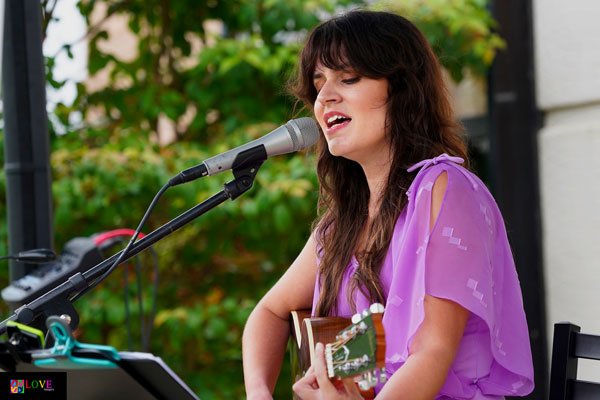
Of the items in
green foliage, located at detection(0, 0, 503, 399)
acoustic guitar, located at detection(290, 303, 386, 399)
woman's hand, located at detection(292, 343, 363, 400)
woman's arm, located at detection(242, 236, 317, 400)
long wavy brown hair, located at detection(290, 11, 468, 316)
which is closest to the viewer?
acoustic guitar, located at detection(290, 303, 386, 399)

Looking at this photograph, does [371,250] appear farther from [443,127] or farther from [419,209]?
[443,127]

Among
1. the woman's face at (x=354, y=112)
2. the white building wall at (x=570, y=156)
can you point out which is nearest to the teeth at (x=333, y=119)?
the woman's face at (x=354, y=112)

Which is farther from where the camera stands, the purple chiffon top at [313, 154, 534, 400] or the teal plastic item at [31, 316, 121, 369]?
the purple chiffon top at [313, 154, 534, 400]

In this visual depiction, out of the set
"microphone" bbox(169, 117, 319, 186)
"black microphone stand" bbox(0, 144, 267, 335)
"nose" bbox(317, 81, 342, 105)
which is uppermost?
"nose" bbox(317, 81, 342, 105)

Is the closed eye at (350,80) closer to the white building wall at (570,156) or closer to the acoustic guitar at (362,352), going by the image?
the acoustic guitar at (362,352)

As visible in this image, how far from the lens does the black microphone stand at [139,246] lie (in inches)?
63.2

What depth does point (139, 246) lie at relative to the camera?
1.61 meters

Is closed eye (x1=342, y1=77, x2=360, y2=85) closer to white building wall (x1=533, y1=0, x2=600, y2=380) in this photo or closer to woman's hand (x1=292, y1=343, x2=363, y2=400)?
woman's hand (x1=292, y1=343, x2=363, y2=400)

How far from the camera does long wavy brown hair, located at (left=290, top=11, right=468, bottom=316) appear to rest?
1.78 metres

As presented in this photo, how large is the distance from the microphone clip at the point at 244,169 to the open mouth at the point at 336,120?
0.81ft

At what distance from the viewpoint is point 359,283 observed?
1.75m

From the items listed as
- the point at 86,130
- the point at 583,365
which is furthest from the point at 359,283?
the point at 86,130

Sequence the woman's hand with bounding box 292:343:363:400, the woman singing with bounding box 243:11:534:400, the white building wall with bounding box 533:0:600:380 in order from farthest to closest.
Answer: the white building wall with bounding box 533:0:600:380 < the woman singing with bounding box 243:11:534:400 < the woman's hand with bounding box 292:343:363:400

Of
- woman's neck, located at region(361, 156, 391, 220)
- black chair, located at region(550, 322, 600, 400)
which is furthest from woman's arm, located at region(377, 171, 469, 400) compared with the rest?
woman's neck, located at region(361, 156, 391, 220)
